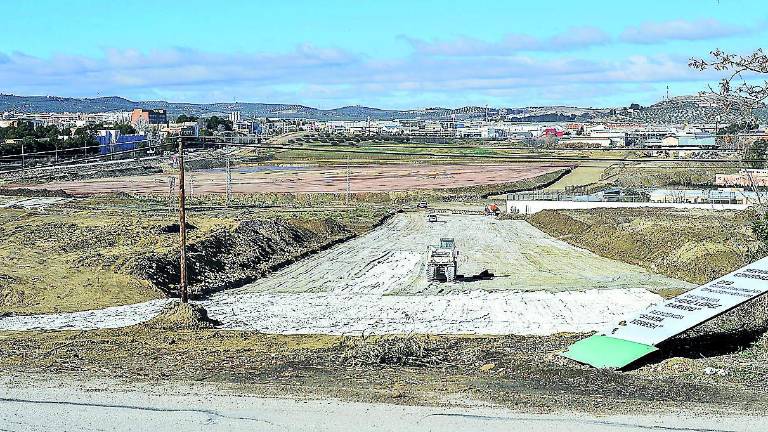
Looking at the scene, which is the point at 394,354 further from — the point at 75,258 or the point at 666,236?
the point at 666,236

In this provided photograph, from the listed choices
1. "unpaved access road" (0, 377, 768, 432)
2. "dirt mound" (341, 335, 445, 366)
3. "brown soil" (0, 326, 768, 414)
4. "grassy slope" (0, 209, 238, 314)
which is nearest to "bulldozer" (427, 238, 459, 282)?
"grassy slope" (0, 209, 238, 314)

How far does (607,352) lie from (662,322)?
138 centimetres

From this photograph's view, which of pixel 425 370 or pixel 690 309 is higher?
pixel 690 309

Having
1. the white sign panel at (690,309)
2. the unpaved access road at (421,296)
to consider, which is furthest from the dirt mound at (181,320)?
the white sign panel at (690,309)

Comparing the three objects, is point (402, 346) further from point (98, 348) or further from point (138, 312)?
point (138, 312)

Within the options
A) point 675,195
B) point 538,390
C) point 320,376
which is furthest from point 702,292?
point 675,195

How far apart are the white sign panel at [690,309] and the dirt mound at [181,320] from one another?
11.5m

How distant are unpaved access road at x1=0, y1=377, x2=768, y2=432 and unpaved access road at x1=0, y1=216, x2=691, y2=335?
11.1m

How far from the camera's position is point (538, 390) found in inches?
575

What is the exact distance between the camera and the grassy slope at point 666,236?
38.3m

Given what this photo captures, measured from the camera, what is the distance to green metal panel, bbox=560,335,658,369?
16328 millimetres

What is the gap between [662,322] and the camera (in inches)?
688

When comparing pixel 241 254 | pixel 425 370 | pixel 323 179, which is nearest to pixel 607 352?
pixel 425 370

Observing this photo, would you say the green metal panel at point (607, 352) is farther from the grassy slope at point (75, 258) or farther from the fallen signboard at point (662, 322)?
the grassy slope at point (75, 258)
